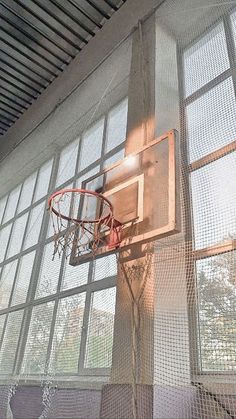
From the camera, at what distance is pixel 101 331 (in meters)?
2.32

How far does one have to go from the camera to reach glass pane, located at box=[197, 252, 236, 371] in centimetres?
168

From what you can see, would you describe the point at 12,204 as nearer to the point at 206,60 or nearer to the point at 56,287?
the point at 56,287

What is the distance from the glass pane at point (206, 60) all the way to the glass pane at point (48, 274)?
1885 millimetres

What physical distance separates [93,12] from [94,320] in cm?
338

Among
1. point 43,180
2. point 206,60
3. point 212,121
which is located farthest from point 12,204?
point 212,121

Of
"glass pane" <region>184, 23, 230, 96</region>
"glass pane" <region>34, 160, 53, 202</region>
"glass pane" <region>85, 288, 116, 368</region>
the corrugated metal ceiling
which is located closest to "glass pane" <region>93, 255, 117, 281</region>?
"glass pane" <region>85, 288, 116, 368</region>

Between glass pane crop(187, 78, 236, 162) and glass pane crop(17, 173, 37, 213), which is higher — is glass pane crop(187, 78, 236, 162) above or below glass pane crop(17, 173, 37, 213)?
below

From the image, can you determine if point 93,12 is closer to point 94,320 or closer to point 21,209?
point 21,209

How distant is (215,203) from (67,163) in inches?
92.4

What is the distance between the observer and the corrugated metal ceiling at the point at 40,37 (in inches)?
153

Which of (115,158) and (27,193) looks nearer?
(115,158)

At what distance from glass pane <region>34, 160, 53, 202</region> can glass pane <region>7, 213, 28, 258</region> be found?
1.19 feet

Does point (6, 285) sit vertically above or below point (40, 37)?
below

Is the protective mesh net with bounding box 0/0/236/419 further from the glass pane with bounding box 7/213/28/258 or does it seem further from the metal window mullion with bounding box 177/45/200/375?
the glass pane with bounding box 7/213/28/258
